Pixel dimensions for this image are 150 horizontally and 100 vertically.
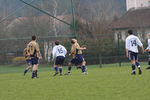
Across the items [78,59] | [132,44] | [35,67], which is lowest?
[35,67]

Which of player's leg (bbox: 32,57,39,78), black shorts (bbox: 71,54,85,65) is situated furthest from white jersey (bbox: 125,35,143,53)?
player's leg (bbox: 32,57,39,78)

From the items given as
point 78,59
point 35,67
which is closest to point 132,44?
point 78,59

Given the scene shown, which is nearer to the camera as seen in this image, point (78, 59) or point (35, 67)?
point (35, 67)

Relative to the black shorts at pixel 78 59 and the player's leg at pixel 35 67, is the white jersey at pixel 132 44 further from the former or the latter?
the player's leg at pixel 35 67

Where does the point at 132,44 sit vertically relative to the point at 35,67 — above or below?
above

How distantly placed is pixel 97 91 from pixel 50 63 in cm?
2344

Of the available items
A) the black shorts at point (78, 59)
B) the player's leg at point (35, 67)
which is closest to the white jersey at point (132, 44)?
the black shorts at point (78, 59)

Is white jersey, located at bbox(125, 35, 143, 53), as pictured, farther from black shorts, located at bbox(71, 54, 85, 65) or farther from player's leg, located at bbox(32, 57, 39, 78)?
player's leg, located at bbox(32, 57, 39, 78)

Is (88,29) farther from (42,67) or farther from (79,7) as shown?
(42,67)

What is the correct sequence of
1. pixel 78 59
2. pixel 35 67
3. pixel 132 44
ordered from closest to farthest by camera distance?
pixel 132 44 < pixel 35 67 < pixel 78 59

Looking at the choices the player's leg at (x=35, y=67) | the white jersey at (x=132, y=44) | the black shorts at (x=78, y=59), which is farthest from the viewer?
the black shorts at (x=78, y=59)

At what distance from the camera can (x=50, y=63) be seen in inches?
1417

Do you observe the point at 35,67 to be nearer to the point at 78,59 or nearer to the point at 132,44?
the point at 78,59

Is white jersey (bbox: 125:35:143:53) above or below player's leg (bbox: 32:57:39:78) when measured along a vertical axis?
above
